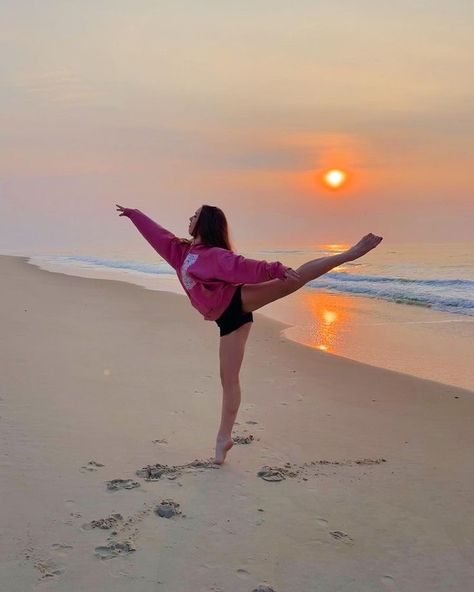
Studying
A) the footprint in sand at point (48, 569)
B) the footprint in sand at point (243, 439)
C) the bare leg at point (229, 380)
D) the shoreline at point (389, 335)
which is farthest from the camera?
the shoreline at point (389, 335)

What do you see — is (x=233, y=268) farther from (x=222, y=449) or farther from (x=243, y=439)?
(x=243, y=439)

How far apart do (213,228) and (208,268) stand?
0.33 metres

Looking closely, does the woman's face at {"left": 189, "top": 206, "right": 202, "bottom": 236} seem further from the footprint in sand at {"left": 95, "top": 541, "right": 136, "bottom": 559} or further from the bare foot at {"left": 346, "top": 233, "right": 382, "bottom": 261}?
the footprint in sand at {"left": 95, "top": 541, "right": 136, "bottom": 559}

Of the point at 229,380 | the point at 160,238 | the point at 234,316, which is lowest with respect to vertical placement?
the point at 229,380

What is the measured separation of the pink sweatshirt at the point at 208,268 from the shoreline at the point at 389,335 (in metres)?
4.05

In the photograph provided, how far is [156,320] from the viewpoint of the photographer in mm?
12070

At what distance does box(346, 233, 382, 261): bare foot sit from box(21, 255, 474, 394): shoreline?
3.54m

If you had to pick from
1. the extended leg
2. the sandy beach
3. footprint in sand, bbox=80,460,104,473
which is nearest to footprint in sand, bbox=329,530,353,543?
the sandy beach

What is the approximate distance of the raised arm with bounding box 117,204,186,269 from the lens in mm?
4586

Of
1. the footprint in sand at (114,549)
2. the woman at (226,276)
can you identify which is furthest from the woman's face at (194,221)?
the footprint in sand at (114,549)

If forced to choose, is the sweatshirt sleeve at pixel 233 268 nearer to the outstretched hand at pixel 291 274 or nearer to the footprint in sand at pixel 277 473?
the outstretched hand at pixel 291 274

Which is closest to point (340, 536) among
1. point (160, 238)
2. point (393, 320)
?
point (160, 238)

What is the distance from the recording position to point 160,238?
4.68 meters

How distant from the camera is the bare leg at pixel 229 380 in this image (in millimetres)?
4484
